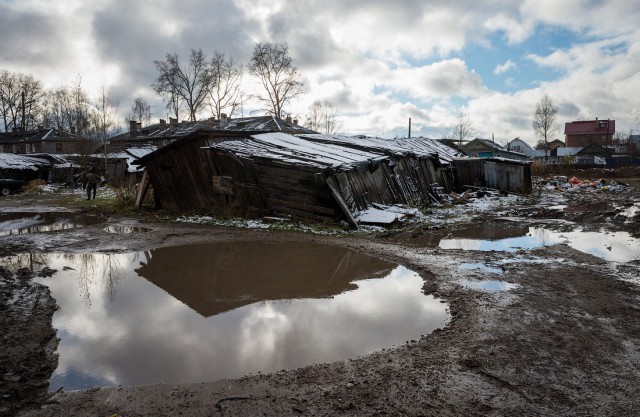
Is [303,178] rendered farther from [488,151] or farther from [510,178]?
[488,151]

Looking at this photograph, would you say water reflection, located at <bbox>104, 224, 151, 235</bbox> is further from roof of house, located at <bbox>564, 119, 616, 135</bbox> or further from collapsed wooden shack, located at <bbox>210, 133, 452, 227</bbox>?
roof of house, located at <bbox>564, 119, 616, 135</bbox>

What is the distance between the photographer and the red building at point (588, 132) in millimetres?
75000

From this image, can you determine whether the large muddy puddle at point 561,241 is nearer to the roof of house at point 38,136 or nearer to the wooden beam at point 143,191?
the wooden beam at point 143,191

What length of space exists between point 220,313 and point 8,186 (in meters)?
32.6

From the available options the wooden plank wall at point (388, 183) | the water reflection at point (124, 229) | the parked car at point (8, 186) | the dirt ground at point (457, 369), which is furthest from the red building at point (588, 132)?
the parked car at point (8, 186)

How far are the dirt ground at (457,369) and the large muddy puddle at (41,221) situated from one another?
7.84 meters

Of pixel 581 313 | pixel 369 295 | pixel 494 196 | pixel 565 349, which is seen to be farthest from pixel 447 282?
pixel 494 196

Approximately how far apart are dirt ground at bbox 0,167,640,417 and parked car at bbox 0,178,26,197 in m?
28.3

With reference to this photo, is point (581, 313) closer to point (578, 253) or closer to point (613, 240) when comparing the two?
point (578, 253)

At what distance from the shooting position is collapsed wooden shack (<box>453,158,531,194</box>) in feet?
79.7

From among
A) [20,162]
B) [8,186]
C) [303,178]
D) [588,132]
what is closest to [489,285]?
[303,178]

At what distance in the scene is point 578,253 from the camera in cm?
912

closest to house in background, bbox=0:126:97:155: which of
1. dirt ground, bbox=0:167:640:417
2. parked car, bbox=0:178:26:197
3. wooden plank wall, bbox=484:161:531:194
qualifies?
parked car, bbox=0:178:26:197

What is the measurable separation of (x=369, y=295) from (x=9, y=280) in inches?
255
